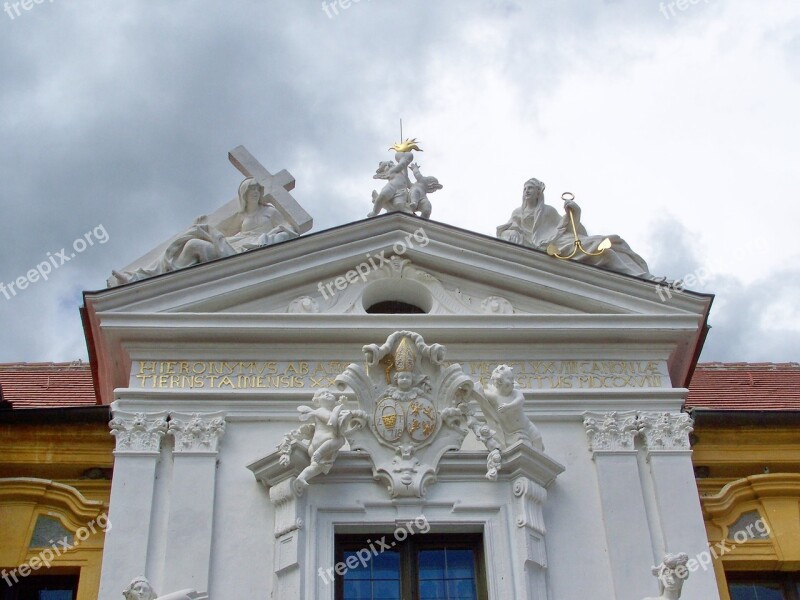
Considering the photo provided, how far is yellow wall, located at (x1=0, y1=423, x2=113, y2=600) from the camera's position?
14117mm

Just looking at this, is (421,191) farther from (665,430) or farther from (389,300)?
(665,430)

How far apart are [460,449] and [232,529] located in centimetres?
239

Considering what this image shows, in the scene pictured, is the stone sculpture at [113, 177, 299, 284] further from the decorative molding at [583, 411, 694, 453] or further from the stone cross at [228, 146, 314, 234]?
the decorative molding at [583, 411, 694, 453]

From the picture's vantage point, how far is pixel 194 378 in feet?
46.2

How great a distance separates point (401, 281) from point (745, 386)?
5.79m

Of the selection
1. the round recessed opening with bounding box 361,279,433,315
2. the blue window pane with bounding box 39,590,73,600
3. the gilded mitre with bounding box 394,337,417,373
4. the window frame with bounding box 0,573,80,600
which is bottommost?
the blue window pane with bounding box 39,590,73,600

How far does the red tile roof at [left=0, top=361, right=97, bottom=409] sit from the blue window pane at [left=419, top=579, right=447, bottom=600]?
20.1ft

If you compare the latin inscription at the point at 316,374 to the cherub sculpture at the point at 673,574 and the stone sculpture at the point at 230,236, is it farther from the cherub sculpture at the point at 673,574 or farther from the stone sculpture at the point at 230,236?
the cherub sculpture at the point at 673,574

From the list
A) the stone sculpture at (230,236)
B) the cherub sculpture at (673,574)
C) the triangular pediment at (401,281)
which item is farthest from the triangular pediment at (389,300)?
the cherub sculpture at (673,574)

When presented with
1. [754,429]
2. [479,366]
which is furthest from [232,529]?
[754,429]

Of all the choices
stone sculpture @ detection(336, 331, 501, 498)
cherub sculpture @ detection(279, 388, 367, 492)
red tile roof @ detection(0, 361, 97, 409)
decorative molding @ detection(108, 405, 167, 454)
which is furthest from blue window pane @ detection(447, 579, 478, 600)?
red tile roof @ detection(0, 361, 97, 409)

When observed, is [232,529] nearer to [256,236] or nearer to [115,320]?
[115,320]

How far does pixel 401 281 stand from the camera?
15.2 metres

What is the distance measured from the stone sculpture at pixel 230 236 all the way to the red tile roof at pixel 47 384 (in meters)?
3.07
